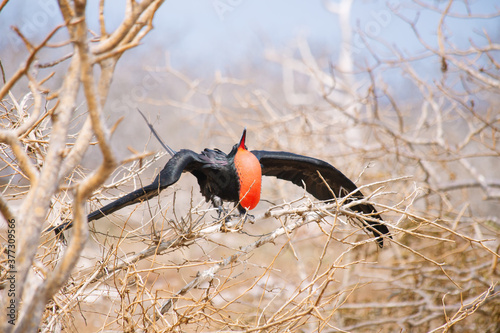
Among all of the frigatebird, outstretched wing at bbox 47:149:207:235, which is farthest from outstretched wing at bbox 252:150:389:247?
outstretched wing at bbox 47:149:207:235

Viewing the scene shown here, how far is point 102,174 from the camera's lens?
1.06m

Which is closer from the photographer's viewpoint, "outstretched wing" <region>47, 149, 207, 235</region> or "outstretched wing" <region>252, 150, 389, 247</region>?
"outstretched wing" <region>47, 149, 207, 235</region>

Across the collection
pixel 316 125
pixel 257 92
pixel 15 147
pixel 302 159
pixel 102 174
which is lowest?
pixel 102 174

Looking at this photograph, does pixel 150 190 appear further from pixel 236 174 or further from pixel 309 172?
pixel 309 172

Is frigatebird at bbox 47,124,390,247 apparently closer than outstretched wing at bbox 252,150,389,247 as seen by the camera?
Yes

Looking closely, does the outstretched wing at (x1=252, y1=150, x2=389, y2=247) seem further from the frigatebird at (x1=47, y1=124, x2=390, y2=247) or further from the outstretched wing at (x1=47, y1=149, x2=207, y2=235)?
the outstretched wing at (x1=47, y1=149, x2=207, y2=235)

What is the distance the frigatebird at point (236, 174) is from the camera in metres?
1.99

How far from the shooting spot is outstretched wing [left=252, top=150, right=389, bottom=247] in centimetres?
264

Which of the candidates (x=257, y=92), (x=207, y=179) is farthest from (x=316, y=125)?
(x=207, y=179)

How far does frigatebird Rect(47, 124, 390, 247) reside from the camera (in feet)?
6.52

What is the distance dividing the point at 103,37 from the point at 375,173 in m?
4.28

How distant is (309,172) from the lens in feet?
9.39

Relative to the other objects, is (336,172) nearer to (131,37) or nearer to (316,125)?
(131,37)

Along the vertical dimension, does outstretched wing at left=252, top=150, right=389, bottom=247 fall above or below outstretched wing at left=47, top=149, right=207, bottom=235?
above
